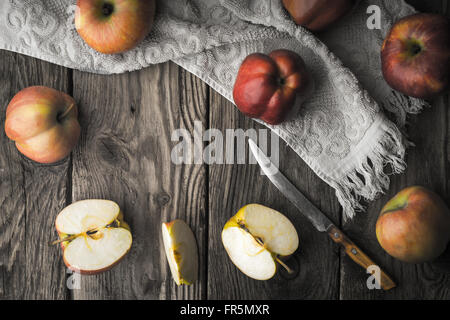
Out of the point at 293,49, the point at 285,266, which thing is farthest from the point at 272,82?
the point at 285,266

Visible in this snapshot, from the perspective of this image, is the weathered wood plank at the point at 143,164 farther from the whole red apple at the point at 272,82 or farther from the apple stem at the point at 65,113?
the whole red apple at the point at 272,82

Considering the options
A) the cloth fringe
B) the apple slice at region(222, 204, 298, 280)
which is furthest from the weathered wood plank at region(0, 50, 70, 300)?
the cloth fringe

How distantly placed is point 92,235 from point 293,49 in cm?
59

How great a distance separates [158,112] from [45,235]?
1.25 ft

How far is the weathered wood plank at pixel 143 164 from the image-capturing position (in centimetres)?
90

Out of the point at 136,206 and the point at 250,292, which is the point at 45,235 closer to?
the point at 136,206

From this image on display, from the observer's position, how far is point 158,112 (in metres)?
0.90

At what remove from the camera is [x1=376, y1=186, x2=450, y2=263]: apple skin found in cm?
78

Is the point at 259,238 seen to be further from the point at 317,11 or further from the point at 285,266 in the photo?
the point at 317,11

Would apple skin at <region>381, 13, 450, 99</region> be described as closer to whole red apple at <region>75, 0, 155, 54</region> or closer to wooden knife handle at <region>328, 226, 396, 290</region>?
wooden knife handle at <region>328, 226, 396, 290</region>

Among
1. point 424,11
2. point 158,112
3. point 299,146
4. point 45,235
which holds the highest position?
point 424,11

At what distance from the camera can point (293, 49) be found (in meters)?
0.86
